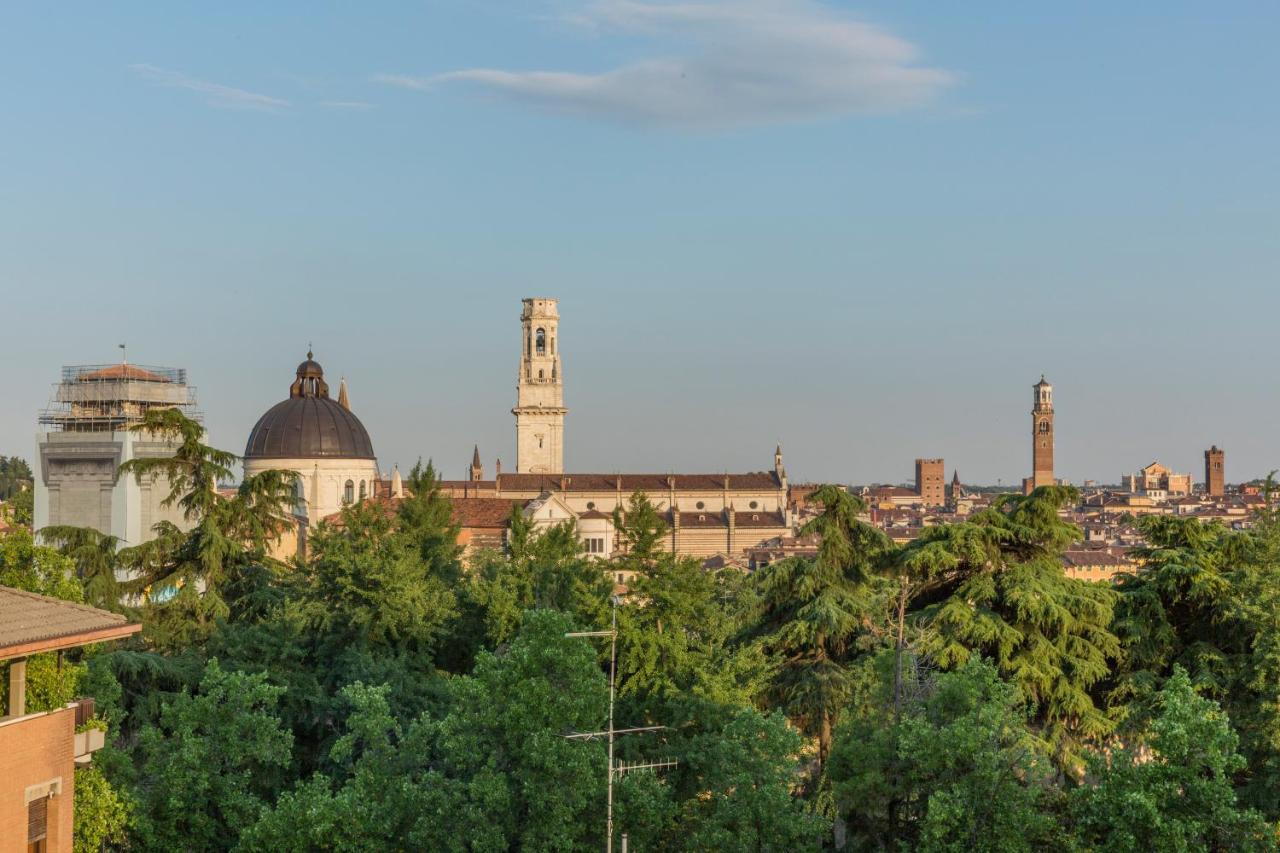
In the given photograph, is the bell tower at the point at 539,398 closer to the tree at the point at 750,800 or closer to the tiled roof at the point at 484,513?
the tiled roof at the point at 484,513

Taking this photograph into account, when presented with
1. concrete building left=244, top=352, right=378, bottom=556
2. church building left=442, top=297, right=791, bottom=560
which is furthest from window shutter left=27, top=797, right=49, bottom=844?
church building left=442, top=297, right=791, bottom=560

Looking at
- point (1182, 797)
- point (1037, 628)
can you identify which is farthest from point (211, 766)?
point (1037, 628)

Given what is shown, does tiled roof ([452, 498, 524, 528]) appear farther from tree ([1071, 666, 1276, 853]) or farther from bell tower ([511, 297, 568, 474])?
tree ([1071, 666, 1276, 853])

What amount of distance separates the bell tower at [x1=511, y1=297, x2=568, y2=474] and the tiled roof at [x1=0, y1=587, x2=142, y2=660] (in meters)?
110

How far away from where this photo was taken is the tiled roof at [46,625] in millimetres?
13117

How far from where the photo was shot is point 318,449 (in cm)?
7312

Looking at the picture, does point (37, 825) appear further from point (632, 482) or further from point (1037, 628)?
point (632, 482)

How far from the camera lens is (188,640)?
25734 mm

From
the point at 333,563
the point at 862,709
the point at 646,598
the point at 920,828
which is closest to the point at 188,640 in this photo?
the point at 333,563

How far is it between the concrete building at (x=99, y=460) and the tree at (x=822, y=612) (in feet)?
73.4

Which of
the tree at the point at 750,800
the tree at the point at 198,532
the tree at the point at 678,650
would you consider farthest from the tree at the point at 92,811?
the tree at the point at 198,532

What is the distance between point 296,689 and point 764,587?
7875 mm

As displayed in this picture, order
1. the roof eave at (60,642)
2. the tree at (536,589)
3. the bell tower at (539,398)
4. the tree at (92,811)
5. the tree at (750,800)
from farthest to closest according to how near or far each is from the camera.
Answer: the bell tower at (539,398) < the tree at (536,589) < the tree at (750,800) < the tree at (92,811) < the roof eave at (60,642)

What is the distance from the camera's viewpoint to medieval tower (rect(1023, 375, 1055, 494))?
153 meters
